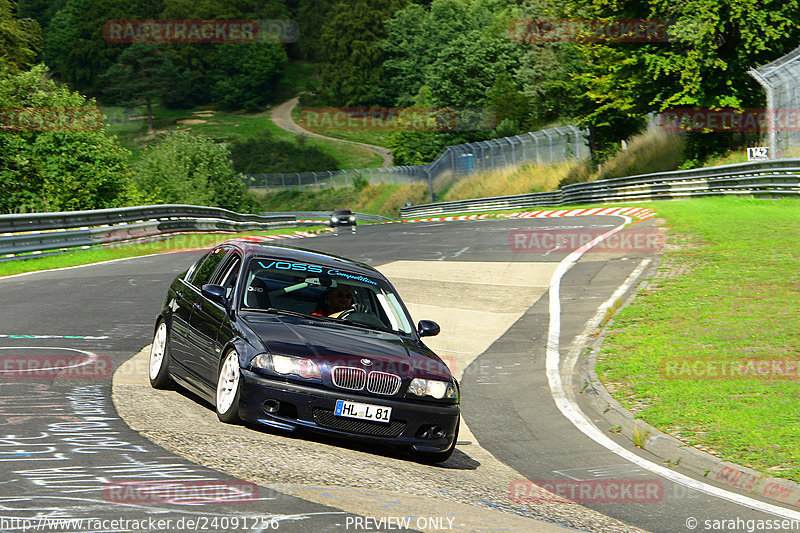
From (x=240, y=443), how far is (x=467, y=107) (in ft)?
274

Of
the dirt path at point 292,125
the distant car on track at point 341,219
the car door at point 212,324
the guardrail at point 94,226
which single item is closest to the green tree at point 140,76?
the dirt path at point 292,125

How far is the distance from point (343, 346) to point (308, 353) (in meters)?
0.38

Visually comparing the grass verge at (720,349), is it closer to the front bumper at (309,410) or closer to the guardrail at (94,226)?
the front bumper at (309,410)

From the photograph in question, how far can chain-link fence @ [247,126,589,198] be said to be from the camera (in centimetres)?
5847

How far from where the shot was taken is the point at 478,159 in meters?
70.1

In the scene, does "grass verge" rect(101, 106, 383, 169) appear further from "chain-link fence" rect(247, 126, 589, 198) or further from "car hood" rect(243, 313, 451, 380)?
"car hood" rect(243, 313, 451, 380)

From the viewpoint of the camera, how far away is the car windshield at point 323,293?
29.6 ft

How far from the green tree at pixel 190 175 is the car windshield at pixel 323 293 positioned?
37.8 meters

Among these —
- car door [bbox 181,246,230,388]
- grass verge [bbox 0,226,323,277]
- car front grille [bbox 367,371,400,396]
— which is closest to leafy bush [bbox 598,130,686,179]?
grass verge [bbox 0,226,323,277]

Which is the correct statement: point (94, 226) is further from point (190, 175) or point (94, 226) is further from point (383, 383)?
point (190, 175)

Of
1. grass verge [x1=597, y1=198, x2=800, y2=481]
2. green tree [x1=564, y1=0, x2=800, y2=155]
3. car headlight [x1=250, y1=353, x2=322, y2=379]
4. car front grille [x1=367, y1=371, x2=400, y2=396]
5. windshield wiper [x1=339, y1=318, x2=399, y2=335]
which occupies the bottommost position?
grass verge [x1=597, y1=198, x2=800, y2=481]

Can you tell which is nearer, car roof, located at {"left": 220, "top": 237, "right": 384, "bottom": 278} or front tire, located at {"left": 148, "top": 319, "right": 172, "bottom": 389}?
car roof, located at {"left": 220, "top": 237, "right": 384, "bottom": 278}

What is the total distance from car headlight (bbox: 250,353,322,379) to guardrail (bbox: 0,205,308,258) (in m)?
16.5

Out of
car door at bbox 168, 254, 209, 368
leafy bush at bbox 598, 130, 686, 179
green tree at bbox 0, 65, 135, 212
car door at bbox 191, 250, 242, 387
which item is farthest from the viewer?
leafy bush at bbox 598, 130, 686, 179
